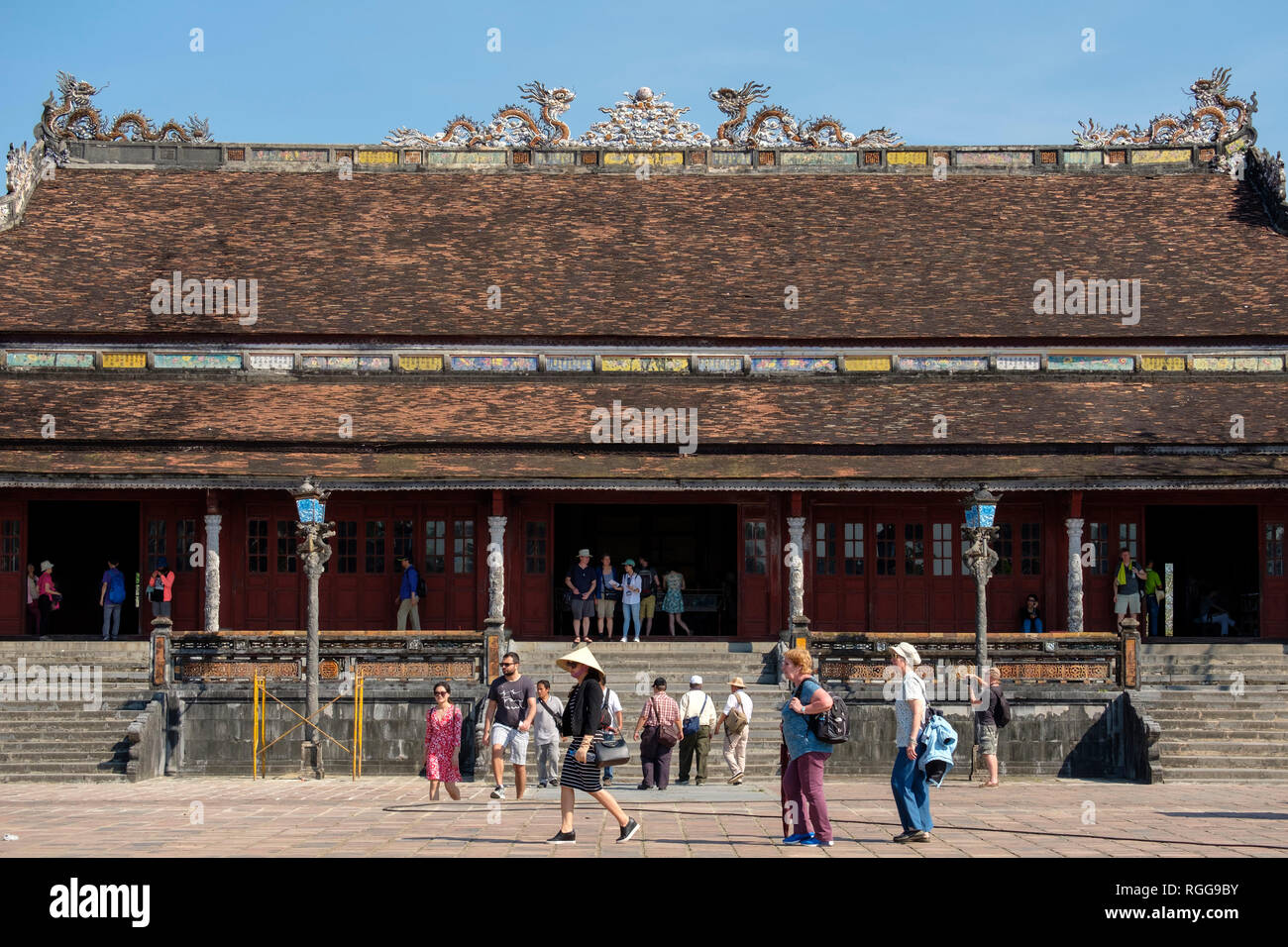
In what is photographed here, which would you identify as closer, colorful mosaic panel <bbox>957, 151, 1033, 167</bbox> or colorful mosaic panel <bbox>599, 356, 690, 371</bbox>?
colorful mosaic panel <bbox>599, 356, 690, 371</bbox>

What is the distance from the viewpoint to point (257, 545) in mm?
29359

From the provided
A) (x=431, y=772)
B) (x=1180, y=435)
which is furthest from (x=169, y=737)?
(x=1180, y=435)

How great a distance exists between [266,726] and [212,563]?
19.9 ft

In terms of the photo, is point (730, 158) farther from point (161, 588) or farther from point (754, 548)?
point (161, 588)

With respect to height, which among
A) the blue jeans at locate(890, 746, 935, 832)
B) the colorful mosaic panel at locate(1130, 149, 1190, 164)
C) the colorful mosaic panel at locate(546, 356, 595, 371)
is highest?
the colorful mosaic panel at locate(1130, 149, 1190, 164)

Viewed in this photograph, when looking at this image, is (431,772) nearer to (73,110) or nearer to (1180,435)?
(1180,435)

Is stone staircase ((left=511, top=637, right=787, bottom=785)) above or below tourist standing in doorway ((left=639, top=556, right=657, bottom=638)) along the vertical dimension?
below

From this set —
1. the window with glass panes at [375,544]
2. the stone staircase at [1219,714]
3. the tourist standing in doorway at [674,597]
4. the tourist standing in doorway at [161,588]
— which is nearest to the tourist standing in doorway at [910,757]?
the stone staircase at [1219,714]

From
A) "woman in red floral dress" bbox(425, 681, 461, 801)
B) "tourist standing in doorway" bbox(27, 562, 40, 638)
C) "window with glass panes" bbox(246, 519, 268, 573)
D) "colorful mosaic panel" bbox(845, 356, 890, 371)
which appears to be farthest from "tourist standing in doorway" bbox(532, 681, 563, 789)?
"colorful mosaic panel" bbox(845, 356, 890, 371)

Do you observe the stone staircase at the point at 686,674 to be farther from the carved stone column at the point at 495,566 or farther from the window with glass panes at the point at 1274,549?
the window with glass panes at the point at 1274,549

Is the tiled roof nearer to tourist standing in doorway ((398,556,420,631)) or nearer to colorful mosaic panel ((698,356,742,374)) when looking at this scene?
colorful mosaic panel ((698,356,742,374))

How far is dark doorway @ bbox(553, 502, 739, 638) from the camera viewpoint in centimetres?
3309

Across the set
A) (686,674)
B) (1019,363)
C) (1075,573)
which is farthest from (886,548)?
(686,674)

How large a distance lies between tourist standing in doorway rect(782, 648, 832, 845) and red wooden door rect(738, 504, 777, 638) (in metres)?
15.8
